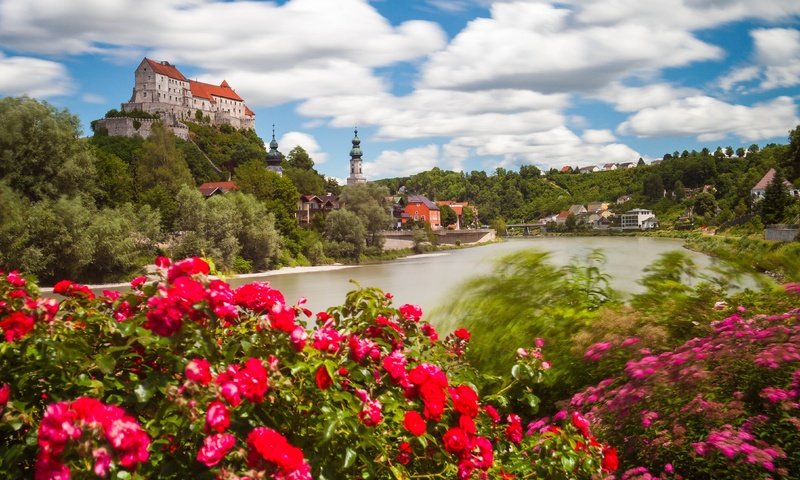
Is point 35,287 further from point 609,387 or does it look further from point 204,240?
point 204,240

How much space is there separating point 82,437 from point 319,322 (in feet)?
5.51

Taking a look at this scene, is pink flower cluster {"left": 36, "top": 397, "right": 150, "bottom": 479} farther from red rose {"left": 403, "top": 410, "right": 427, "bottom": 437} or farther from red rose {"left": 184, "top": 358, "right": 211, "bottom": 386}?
red rose {"left": 403, "top": 410, "right": 427, "bottom": 437}

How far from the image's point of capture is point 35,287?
2920 millimetres

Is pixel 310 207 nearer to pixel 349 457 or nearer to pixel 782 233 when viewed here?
pixel 782 233

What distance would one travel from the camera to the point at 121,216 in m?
31.5

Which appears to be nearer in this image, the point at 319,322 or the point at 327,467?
the point at 327,467

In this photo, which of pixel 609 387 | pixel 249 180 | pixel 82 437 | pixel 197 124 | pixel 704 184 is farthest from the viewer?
pixel 704 184

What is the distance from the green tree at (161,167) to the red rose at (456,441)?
4573 centimetres

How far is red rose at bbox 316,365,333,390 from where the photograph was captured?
2174mm

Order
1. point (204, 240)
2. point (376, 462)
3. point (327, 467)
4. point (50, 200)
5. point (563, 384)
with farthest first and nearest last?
point (204, 240) < point (50, 200) < point (563, 384) < point (376, 462) < point (327, 467)

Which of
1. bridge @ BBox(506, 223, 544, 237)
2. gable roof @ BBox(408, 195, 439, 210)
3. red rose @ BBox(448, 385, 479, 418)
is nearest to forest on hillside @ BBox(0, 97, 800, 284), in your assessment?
gable roof @ BBox(408, 195, 439, 210)

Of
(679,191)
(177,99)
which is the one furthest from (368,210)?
(679,191)

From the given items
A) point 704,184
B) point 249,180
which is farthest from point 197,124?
point 704,184

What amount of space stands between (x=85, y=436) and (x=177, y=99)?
9388cm
